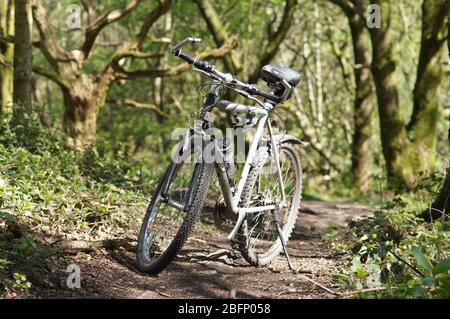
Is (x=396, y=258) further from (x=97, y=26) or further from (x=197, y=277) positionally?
(x=97, y=26)

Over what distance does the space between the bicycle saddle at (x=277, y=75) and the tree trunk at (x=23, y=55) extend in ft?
13.0

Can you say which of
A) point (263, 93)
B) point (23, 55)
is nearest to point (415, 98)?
point (23, 55)

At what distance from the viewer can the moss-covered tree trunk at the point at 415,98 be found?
1056cm

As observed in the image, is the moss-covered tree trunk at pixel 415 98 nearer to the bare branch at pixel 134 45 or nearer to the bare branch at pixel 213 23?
the bare branch at pixel 213 23

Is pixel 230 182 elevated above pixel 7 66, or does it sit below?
below

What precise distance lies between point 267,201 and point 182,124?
530 inches

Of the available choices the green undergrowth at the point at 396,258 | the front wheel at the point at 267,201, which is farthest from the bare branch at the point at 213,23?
the front wheel at the point at 267,201

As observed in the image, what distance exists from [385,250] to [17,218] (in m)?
2.67

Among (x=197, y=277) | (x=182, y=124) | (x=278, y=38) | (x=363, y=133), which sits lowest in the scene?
(x=182, y=124)

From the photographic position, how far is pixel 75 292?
163 inches

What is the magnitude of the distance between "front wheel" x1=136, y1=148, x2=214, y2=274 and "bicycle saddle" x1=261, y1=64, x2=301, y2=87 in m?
0.98

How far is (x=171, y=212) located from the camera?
496 centimetres

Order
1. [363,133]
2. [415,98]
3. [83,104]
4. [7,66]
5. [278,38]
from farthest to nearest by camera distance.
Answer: [363,133], [278,38], [415,98], [83,104], [7,66]

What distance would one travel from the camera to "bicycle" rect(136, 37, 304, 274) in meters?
4.59
